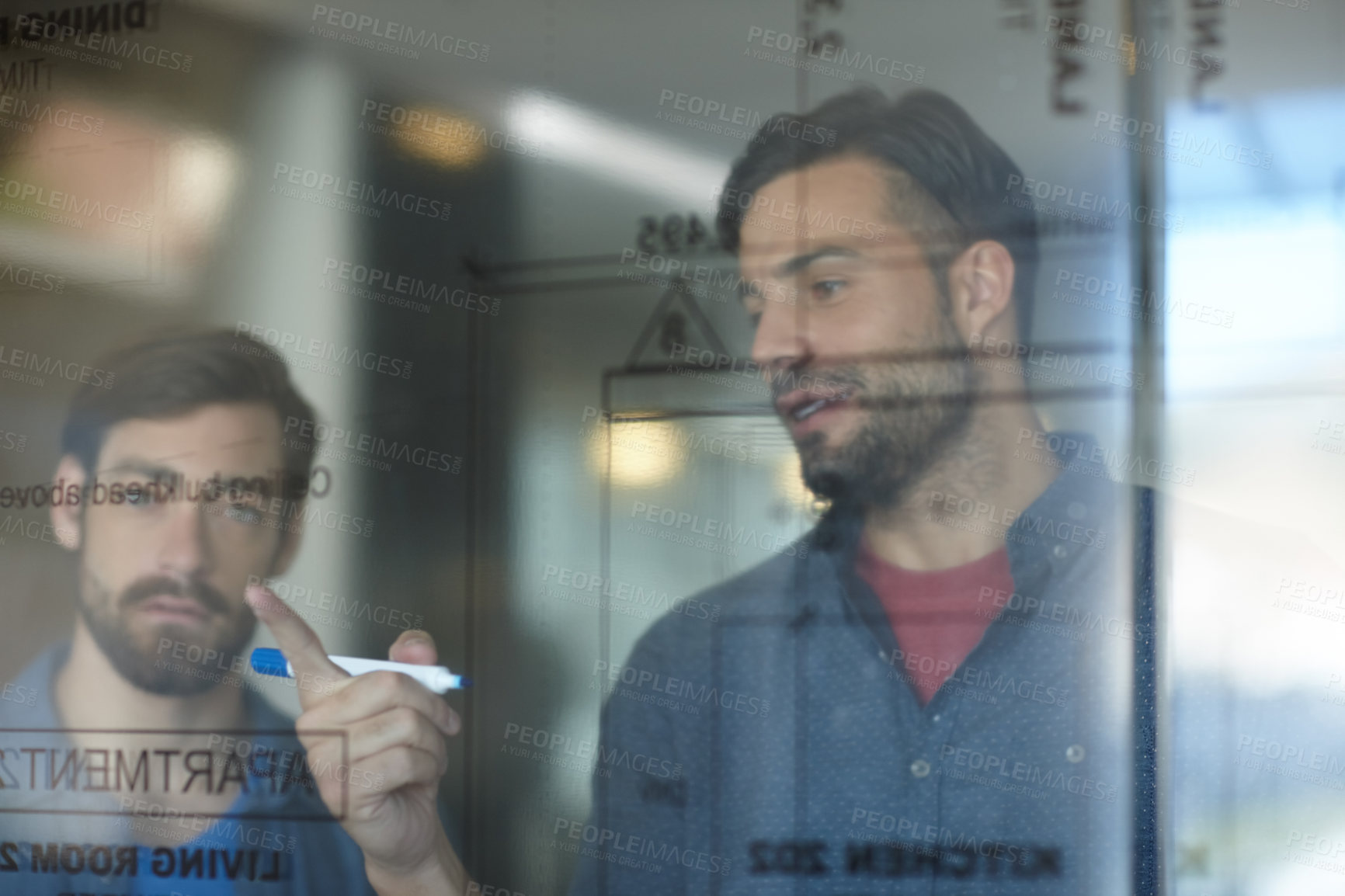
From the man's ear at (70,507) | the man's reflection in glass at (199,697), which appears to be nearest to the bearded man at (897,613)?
the man's reflection in glass at (199,697)

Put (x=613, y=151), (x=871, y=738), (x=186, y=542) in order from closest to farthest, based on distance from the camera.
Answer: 1. (x=871, y=738)
2. (x=613, y=151)
3. (x=186, y=542)

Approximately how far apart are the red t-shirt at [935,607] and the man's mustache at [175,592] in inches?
41.3

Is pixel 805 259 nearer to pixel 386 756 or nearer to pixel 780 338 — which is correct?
pixel 780 338

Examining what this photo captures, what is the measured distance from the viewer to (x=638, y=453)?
1.91m

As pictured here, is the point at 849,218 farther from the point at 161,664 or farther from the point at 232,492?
the point at 161,664

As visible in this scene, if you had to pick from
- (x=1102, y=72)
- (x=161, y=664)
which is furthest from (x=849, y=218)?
(x=161, y=664)

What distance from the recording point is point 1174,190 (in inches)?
70.1

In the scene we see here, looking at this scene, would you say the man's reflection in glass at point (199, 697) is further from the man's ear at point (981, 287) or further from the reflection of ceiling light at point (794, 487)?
the man's ear at point (981, 287)

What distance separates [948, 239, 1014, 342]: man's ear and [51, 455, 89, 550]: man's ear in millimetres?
1488

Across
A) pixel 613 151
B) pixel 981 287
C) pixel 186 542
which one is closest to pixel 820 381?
pixel 981 287

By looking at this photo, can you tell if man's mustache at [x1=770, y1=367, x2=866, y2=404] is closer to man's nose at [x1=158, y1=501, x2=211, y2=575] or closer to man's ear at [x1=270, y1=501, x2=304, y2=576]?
man's ear at [x1=270, y1=501, x2=304, y2=576]

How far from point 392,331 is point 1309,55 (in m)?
1.41

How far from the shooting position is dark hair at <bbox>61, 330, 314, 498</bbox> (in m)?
2.09

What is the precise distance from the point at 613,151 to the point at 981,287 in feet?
1.97
